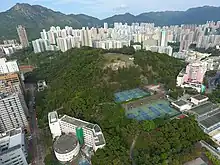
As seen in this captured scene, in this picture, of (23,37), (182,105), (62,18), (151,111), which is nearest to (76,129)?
(151,111)

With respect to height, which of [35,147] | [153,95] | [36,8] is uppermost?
[36,8]

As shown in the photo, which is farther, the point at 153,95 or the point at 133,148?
the point at 153,95

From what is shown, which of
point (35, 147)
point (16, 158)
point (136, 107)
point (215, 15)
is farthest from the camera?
point (215, 15)

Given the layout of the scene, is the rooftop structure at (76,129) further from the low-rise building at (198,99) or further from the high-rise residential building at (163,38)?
the high-rise residential building at (163,38)

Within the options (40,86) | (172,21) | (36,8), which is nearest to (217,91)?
(40,86)

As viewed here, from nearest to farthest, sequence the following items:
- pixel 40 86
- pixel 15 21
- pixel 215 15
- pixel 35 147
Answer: pixel 35 147 < pixel 40 86 < pixel 15 21 < pixel 215 15

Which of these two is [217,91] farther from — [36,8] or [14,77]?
[36,8]

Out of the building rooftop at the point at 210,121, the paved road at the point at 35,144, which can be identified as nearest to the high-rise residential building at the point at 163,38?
the building rooftop at the point at 210,121

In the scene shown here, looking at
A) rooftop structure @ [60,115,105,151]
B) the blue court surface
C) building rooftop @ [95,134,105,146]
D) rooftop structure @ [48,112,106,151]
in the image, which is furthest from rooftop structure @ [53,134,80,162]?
the blue court surface
